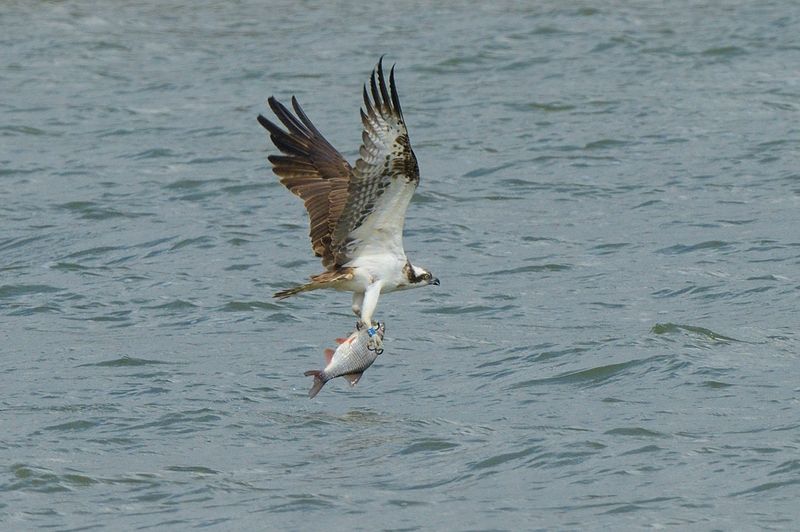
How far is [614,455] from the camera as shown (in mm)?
9180

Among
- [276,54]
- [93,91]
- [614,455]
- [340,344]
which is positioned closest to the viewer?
[614,455]

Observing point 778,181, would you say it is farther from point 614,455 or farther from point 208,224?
point 614,455

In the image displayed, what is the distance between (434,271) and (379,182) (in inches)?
155

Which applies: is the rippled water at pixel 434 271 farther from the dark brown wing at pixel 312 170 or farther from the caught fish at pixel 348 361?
the dark brown wing at pixel 312 170

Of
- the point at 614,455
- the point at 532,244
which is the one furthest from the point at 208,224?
the point at 614,455

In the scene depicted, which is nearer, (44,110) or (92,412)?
(92,412)

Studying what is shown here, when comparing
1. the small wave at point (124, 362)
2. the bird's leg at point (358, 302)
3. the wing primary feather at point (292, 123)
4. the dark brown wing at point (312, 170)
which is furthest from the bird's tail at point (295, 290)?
the small wave at point (124, 362)

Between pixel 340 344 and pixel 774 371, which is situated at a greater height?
pixel 340 344

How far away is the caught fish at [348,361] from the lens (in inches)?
380

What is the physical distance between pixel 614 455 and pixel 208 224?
697 cm

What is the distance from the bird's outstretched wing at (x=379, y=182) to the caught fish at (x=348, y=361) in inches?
32.3

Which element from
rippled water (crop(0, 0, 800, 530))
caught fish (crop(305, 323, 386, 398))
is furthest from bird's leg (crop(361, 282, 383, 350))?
rippled water (crop(0, 0, 800, 530))

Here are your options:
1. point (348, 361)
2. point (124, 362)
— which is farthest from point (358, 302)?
point (124, 362)

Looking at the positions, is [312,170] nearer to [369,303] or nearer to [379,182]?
[369,303]
